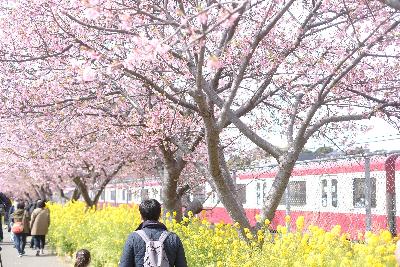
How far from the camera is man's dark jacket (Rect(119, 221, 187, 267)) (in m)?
5.19

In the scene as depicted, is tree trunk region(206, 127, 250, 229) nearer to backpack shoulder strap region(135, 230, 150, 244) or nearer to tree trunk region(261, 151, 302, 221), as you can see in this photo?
tree trunk region(261, 151, 302, 221)

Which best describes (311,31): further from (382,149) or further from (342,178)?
(382,149)

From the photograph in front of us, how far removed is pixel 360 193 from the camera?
619 inches

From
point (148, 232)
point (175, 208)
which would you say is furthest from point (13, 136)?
point (148, 232)

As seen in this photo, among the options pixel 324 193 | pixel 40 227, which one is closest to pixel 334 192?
pixel 324 193

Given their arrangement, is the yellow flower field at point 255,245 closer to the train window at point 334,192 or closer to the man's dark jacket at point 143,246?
the man's dark jacket at point 143,246

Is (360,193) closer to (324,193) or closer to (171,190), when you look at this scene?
(324,193)

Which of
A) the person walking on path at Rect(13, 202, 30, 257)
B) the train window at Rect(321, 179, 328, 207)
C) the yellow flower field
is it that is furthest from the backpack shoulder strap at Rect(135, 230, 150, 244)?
the train window at Rect(321, 179, 328, 207)

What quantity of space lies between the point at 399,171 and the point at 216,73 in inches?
286

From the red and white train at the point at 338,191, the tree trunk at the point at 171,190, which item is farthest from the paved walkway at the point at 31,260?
the red and white train at the point at 338,191

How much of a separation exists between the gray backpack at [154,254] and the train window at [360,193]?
11033 millimetres

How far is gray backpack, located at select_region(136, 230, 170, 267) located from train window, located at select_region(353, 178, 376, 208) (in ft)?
36.2

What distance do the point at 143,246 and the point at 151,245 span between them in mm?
67

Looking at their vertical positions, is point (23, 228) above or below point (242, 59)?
below
